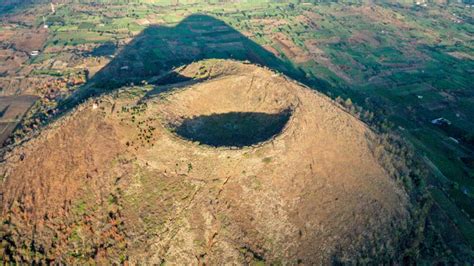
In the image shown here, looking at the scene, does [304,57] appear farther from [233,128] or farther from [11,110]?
[11,110]

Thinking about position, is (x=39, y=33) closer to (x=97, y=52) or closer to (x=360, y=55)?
(x=97, y=52)

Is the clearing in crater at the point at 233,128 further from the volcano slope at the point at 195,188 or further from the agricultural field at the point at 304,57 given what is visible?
the agricultural field at the point at 304,57

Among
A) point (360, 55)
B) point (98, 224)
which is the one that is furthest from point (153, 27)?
point (98, 224)

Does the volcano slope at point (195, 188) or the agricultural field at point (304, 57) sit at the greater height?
the volcano slope at point (195, 188)

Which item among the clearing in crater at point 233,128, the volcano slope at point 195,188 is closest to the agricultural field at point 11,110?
the volcano slope at point 195,188

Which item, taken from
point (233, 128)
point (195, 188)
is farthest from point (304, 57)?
point (195, 188)

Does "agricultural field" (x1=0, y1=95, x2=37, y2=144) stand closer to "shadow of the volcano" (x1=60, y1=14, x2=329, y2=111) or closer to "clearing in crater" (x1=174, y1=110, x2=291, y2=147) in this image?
"shadow of the volcano" (x1=60, y1=14, x2=329, y2=111)

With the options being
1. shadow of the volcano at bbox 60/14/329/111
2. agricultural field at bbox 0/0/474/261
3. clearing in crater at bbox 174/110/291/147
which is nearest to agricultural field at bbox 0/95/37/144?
agricultural field at bbox 0/0/474/261
